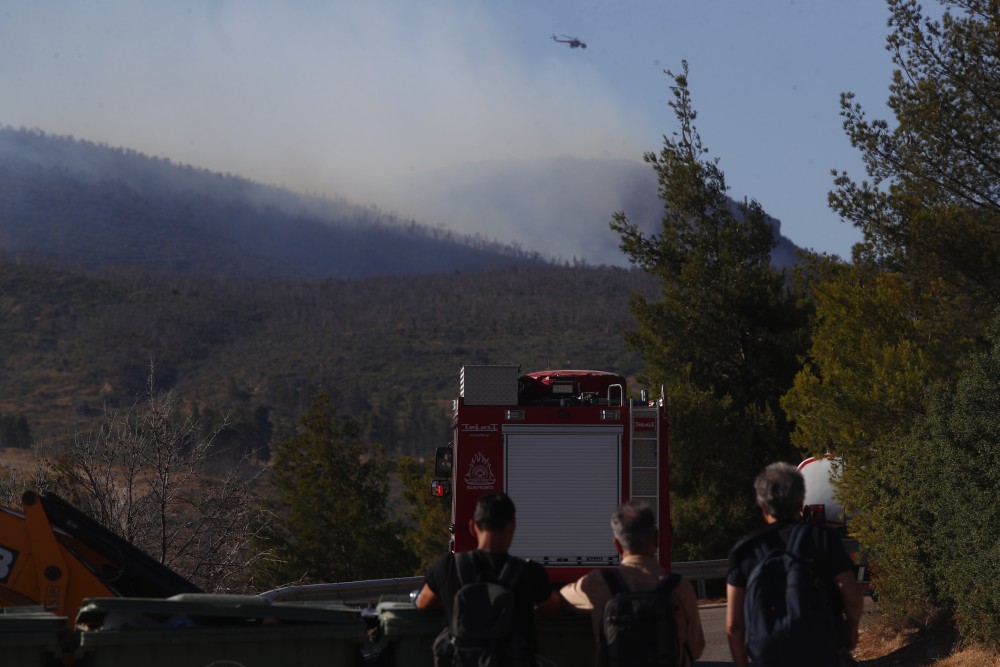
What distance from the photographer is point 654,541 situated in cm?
578

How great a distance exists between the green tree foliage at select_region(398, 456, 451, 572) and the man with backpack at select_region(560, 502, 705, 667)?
25.6 meters

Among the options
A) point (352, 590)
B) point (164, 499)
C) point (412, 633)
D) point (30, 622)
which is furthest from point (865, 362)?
point (30, 622)

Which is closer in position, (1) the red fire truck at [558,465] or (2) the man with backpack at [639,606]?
(2) the man with backpack at [639,606]

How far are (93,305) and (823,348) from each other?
10782 centimetres

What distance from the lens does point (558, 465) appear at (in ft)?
42.8

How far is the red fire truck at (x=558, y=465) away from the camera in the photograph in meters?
12.9

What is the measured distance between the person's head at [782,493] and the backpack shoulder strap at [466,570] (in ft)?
4.35

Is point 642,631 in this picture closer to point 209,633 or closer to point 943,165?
point 209,633

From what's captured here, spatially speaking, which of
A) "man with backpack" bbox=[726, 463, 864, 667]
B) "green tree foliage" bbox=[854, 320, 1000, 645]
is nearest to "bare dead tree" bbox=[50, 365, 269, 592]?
"green tree foliage" bbox=[854, 320, 1000, 645]

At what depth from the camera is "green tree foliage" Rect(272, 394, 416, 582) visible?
33438 millimetres

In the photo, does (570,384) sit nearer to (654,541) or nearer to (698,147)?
(654,541)

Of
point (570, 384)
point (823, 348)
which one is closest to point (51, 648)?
point (570, 384)

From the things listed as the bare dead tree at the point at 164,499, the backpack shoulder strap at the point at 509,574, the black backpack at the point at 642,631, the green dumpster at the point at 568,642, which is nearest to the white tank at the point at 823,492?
the bare dead tree at the point at 164,499

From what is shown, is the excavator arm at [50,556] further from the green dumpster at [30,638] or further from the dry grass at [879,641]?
the dry grass at [879,641]
